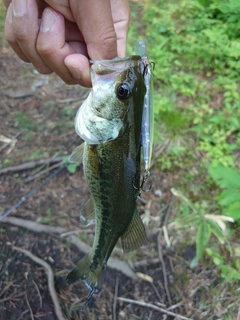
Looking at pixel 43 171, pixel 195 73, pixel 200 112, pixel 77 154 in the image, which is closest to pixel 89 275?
pixel 77 154

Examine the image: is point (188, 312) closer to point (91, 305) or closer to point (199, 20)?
point (91, 305)

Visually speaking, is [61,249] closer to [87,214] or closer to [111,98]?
[87,214]

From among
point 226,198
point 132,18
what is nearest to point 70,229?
point 226,198

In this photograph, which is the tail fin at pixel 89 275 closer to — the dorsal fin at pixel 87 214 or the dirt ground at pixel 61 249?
the dorsal fin at pixel 87 214

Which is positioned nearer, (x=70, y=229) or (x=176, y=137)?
(x=70, y=229)

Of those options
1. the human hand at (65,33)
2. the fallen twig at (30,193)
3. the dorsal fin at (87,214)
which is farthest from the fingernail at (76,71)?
the fallen twig at (30,193)

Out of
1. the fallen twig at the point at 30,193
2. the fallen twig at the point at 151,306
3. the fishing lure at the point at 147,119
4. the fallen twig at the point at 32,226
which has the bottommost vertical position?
the fallen twig at the point at 151,306
